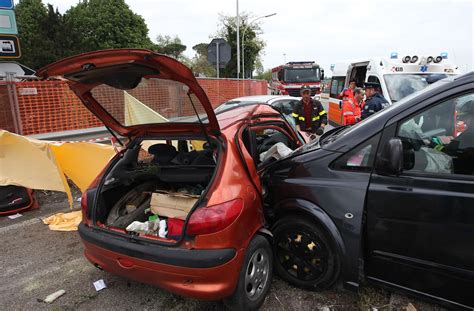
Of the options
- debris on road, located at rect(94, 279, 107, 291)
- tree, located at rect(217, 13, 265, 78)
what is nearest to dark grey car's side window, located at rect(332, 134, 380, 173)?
debris on road, located at rect(94, 279, 107, 291)

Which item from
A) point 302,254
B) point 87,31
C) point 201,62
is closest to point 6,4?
point 302,254

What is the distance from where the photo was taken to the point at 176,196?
275 centimetres

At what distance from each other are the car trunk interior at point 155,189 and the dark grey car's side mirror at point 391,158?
1.21 m

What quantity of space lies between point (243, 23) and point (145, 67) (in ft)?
109

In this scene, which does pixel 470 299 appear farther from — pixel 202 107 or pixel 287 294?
pixel 202 107

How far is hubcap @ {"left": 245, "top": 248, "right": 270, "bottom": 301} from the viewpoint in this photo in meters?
2.45

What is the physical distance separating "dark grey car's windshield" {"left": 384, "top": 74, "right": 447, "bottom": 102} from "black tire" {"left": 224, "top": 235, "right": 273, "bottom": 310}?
583 cm

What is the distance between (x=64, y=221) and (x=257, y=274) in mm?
3030

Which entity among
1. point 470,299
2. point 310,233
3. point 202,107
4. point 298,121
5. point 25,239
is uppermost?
point 202,107

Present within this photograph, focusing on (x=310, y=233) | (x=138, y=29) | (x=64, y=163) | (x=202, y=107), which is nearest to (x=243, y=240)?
(x=310, y=233)

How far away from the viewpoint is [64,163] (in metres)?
4.82

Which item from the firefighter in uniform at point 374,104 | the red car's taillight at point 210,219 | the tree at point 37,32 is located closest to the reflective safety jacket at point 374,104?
the firefighter in uniform at point 374,104

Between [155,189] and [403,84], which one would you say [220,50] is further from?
[155,189]

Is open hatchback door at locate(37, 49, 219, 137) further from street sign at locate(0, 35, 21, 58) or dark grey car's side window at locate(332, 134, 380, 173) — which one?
street sign at locate(0, 35, 21, 58)
